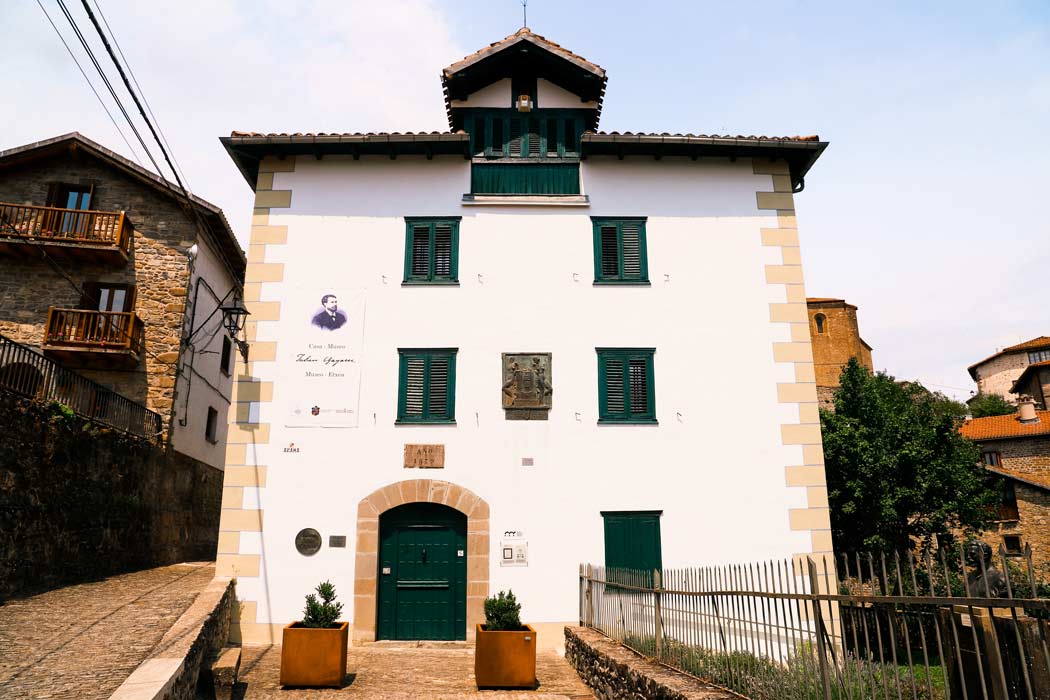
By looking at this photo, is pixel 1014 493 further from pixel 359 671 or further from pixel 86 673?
pixel 86 673

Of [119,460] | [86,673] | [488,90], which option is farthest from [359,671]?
[488,90]

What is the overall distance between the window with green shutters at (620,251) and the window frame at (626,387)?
131 cm

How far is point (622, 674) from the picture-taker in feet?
25.8

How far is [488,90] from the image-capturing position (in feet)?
46.5

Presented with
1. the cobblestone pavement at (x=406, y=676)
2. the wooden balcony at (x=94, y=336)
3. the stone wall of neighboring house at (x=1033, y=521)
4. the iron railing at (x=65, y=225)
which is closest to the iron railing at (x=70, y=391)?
the wooden balcony at (x=94, y=336)

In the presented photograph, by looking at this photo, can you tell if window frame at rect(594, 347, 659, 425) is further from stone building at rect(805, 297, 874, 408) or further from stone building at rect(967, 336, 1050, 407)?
stone building at rect(967, 336, 1050, 407)

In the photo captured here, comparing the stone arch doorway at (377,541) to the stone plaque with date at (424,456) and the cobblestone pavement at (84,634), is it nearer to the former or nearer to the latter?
the stone plaque with date at (424,456)

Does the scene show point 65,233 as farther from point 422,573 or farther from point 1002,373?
point 1002,373

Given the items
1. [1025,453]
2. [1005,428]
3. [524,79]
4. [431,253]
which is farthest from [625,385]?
[1005,428]

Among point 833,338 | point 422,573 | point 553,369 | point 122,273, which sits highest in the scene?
point 833,338

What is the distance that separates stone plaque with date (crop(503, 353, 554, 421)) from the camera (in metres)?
12.3

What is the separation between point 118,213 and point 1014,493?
3891 cm

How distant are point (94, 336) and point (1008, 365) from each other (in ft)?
234

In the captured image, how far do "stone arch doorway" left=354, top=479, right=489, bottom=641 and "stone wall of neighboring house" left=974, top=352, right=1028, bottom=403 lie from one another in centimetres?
6444
